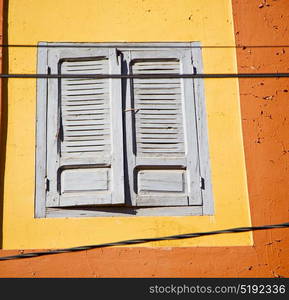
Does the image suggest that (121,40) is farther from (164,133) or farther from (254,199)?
(254,199)

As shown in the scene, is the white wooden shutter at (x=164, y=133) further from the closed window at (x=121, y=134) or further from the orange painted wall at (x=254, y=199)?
the orange painted wall at (x=254, y=199)

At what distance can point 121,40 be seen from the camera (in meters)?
6.45

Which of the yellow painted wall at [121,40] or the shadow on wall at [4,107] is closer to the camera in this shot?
the yellow painted wall at [121,40]

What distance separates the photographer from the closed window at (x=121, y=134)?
19.6 ft

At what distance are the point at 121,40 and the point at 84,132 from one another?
0.90 meters

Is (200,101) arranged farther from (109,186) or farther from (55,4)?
(55,4)

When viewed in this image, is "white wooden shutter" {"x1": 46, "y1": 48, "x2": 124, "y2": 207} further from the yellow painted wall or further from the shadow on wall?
the shadow on wall

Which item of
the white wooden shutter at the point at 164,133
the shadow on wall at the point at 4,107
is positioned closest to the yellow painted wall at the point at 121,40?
the shadow on wall at the point at 4,107

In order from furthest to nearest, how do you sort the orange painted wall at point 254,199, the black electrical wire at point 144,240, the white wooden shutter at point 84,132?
the white wooden shutter at point 84,132
the orange painted wall at point 254,199
the black electrical wire at point 144,240

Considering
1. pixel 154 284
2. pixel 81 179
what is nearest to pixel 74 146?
pixel 81 179

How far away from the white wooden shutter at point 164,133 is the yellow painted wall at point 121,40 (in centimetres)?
15

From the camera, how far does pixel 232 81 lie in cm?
639

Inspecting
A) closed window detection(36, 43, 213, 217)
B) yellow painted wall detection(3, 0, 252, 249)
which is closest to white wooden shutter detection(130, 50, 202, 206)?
closed window detection(36, 43, 213, 217)

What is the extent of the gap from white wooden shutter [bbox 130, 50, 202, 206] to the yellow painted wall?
0.15 metres
